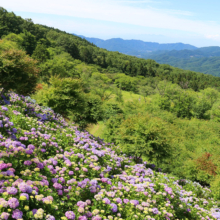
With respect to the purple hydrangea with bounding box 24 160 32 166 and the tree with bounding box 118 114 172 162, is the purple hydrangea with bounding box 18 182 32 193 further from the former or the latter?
the tree with bounding box 118 114 172 162

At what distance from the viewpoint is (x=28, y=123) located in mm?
6457

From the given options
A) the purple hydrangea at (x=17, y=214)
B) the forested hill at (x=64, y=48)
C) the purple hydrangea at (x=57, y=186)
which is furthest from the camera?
the forested hill at (x=64, y=48)

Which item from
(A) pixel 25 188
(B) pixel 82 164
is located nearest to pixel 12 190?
(A) pixel 25 188

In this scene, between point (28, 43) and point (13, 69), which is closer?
point (13, 69)

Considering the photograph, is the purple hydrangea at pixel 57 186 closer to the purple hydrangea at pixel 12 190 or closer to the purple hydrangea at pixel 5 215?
the purple hydrangea at pixel 12 190

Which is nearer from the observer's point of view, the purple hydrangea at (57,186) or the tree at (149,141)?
the purple hydrangea at (57,186)

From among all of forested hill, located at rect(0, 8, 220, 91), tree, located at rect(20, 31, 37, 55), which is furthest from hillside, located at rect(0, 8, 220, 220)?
tree, located at rect(20, 31, 37, 55)

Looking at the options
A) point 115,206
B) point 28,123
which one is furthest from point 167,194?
point 28,123

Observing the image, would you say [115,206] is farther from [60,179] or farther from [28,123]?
[28,123]

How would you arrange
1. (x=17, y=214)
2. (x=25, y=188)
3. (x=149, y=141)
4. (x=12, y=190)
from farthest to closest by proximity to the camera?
(x=149, y=141) → (x=25, y=188) → (x=12, y=190) → (x=17, y=214)

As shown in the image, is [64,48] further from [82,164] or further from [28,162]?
[28,162]

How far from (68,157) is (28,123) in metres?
2.35

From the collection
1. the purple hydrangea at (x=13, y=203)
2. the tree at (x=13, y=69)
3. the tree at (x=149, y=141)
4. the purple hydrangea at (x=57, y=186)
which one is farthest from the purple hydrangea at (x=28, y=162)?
the tree at (x=13, y=69)

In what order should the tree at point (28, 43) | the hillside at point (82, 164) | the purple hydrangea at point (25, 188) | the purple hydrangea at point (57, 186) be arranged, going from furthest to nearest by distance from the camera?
the tree at point (28, 43)
the purple hydrangea at point (57, 186)
the hillside at point (82, 164)
the purple hydrangea at point (25, 188)
